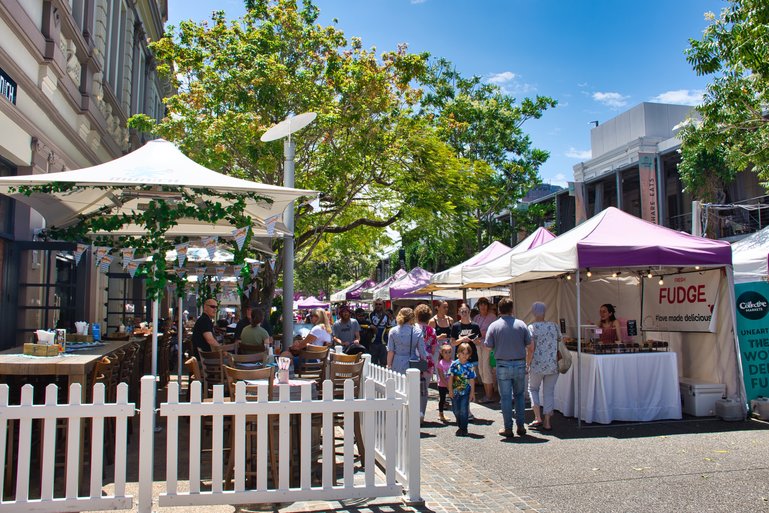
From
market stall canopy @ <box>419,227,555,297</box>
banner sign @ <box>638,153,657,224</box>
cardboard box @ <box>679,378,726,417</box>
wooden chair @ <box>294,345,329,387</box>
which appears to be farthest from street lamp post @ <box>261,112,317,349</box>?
banner sign @ <box>638,153,657,224</box>

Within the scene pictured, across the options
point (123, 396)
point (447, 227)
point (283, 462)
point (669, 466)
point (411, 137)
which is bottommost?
point (669, 466)

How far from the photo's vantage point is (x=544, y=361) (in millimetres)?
8555

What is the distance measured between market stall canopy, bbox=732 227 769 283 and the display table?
3.09 m

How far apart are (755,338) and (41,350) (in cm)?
926

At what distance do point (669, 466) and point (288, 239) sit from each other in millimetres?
5802

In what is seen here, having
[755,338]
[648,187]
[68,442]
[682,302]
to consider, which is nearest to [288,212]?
[68,442]

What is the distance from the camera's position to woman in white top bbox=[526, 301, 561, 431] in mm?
8516

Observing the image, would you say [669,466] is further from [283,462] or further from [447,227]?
[447,227]

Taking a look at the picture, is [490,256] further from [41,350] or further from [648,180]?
[648,180]


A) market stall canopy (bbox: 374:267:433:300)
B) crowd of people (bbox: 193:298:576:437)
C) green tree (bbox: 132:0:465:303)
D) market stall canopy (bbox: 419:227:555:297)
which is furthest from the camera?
market stall canopy (bbox: 374:267:433:300)

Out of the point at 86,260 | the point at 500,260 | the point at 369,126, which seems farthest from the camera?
the point at 369,126

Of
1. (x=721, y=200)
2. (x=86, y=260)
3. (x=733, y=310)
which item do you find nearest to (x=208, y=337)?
(x=86, y=260)

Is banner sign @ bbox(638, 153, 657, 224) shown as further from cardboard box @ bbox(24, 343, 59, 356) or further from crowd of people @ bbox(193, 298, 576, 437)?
cardboard box @ bbox(24, 343, 59, 356)

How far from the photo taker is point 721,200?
72.3ft
